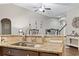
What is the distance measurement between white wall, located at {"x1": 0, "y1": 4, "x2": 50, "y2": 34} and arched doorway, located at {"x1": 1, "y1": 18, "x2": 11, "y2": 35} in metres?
0.05

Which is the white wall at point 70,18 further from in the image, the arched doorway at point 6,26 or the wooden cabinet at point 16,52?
the arched doorway at point 6,26

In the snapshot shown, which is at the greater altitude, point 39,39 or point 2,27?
point 2,27

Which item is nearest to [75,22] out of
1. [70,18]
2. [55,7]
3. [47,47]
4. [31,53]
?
[70,18]

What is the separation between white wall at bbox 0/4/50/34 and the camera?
1898mm

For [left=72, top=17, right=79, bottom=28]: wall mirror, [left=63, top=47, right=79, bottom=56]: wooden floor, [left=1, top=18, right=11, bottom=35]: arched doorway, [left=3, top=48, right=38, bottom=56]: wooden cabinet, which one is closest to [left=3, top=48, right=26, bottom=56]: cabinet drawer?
[left=3, top=48, right=38, bottom=56]: wooden cabinet

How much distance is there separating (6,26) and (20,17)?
0.76 feet

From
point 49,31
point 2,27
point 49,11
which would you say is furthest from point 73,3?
point 2,27

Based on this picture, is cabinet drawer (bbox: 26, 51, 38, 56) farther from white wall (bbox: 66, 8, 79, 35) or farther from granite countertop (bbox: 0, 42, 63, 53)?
white wall (bbox: 66, 8, 79, 35)

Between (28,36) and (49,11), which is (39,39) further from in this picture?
(49,11)

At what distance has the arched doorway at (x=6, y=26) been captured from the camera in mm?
1877

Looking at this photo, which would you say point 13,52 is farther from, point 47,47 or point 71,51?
point 71,51

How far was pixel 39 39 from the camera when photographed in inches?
76.1

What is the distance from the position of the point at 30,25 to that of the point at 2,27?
0.39m

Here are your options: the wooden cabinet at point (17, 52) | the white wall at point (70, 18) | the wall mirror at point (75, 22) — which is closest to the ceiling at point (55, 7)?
the white wall at point (70, 18)
